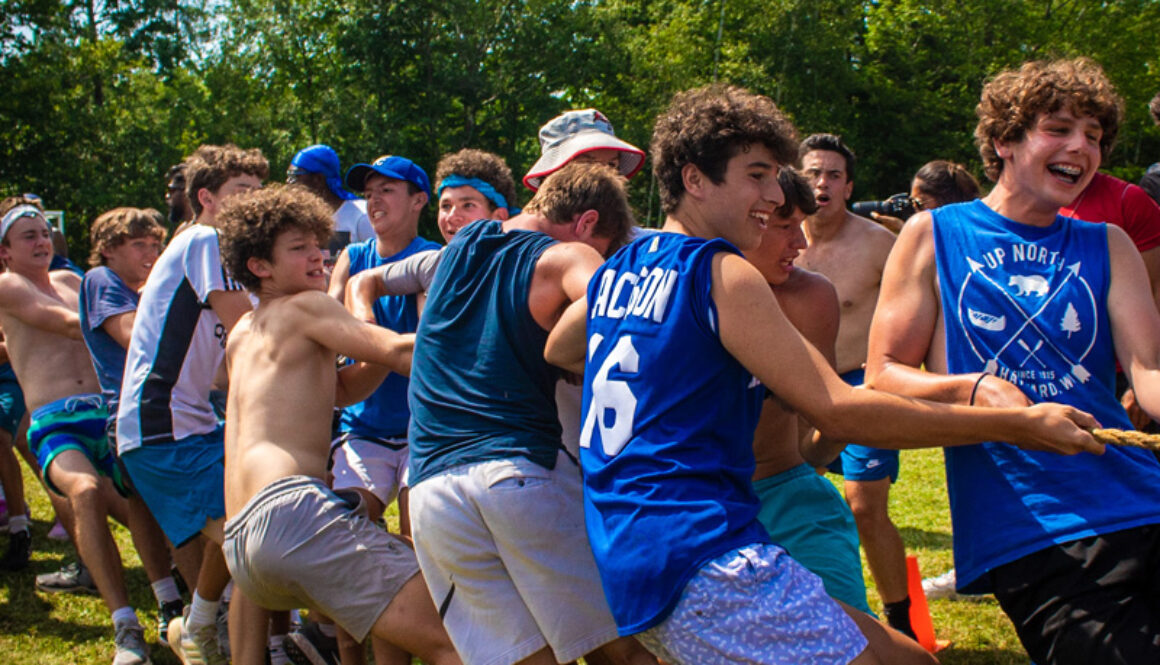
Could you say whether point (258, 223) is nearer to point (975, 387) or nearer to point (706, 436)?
point (706, 436)

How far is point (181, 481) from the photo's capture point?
418 centimetres

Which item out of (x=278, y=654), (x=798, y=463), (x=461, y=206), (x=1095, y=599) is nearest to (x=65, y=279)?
(x=461, y=206)

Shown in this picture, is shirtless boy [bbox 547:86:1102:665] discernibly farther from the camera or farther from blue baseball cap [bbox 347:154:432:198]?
the camera

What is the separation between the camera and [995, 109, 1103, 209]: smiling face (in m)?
2.60

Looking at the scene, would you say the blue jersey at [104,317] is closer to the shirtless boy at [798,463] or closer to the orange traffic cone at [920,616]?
the shirtless boy at [798,463]

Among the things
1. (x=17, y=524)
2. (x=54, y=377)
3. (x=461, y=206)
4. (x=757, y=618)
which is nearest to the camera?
(x=757, y=618)

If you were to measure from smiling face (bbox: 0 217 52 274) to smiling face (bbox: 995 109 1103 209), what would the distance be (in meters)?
5.40

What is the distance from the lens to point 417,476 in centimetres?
273

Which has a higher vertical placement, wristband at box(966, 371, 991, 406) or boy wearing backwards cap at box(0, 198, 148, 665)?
wristband at box(966, 371, 991, 406)

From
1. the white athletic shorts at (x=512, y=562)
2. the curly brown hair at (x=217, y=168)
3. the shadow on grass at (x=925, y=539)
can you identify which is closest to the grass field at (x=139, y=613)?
the shadow on grass at (x=925, y=539)

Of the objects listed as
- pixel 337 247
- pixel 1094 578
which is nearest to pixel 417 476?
pixel 1094 578

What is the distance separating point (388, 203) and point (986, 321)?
3.16 meters

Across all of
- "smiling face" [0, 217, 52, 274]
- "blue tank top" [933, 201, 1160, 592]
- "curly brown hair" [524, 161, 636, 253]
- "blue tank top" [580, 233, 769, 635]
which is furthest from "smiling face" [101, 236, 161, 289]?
"blue tank top" [933, 201, 1160, 592]

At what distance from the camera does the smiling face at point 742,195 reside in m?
2.31
